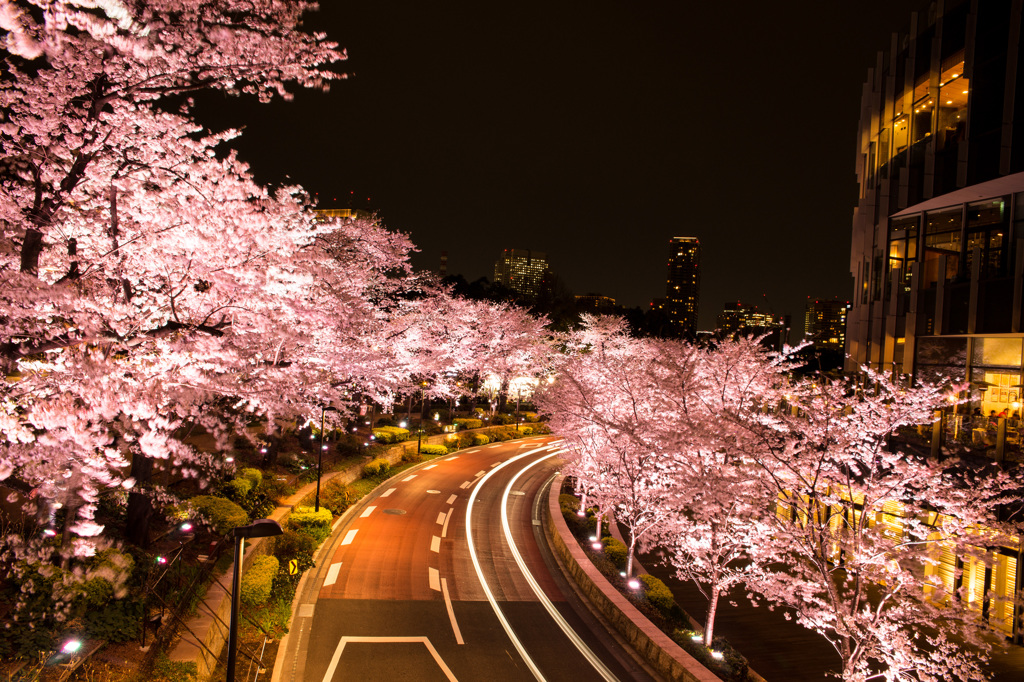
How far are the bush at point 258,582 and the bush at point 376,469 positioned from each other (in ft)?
39.2

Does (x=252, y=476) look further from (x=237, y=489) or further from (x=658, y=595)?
(x=658, y=595)

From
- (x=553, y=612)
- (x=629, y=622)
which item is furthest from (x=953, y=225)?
(x=553, y=612)

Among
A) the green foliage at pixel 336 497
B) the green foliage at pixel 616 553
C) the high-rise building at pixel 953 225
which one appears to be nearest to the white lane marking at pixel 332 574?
the green foliage at pixel 336 497

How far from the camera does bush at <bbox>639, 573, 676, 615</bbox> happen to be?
43.6ft

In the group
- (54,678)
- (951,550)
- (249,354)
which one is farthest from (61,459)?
(951,550)

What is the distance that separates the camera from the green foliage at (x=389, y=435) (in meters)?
27.5

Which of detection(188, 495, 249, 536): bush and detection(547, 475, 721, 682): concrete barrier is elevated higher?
detection(188, 495, 249, 536): bush

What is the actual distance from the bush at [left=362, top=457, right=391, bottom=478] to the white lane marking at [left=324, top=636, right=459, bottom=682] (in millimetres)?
12744

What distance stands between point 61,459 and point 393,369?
1594 centimetres

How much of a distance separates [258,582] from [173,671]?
290 cm

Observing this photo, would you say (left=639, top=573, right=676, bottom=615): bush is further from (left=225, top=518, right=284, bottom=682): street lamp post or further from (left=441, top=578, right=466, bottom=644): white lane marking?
(left=225, top=518, right=284, bottom=682): street lamp post

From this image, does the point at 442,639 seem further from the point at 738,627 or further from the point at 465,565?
the point at 738,627

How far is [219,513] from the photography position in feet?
39.9

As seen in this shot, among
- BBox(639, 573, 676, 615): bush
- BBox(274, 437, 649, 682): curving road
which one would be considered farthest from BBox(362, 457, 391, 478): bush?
BBox(639, 573, 676, 615): bush
